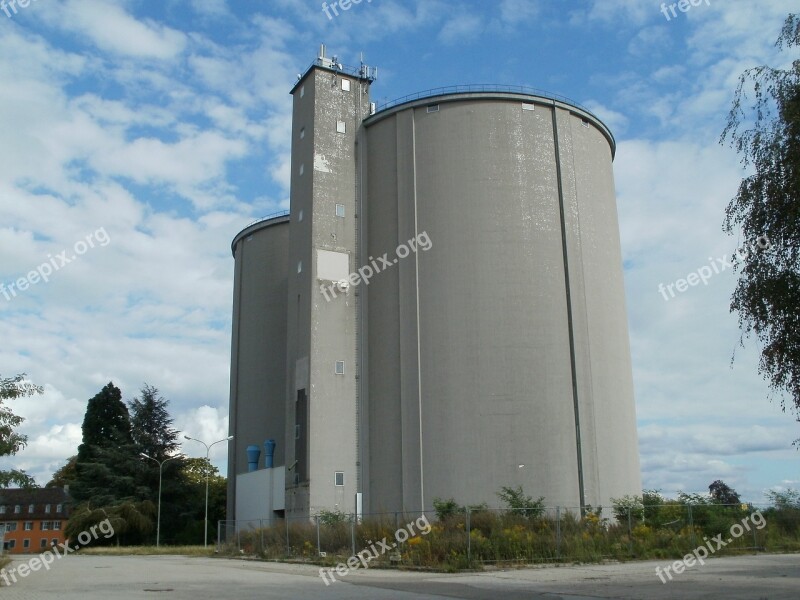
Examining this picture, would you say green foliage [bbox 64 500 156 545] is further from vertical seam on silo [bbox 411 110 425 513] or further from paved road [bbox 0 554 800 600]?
paved road [bbox 0 554 800 600]

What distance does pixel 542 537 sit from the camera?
2427 centimetres

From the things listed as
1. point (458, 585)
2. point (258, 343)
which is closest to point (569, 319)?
point (258, 343)

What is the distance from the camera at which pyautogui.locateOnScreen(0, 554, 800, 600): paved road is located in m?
15.4

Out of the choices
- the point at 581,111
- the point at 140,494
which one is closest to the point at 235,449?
the point at 140,494

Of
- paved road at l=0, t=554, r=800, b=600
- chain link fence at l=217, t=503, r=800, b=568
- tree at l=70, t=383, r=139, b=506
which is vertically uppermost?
Answer: tree at l=70, t=383, r=139, b=506

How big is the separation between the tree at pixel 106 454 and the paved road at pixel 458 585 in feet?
142

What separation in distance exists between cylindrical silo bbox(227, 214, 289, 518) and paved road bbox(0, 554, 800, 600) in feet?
102

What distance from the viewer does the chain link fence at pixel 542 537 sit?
23.4 metres

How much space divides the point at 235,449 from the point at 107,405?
72.8 feet

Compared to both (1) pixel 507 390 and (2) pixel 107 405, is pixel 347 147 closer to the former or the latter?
(1) pixel 507 390

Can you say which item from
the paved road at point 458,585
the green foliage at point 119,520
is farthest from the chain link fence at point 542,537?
the green foliage at point 119,520

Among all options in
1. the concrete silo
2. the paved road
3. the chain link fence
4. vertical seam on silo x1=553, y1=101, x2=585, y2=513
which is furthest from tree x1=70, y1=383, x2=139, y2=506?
the paved road

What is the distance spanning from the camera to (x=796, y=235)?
13.5m

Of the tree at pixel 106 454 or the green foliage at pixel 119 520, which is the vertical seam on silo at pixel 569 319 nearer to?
the green foliage at pixel 119 520
